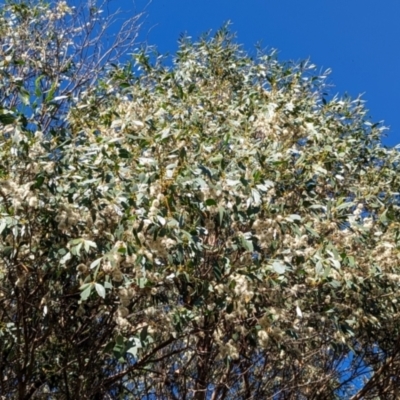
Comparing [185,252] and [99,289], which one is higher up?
[185,252]

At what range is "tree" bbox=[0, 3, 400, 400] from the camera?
3387mm

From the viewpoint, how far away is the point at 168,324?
3.63 metres

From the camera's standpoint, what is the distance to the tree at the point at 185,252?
3.39 m

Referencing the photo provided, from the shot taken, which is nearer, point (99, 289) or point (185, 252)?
point (99, 289)

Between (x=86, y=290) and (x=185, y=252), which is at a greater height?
(x=185, y=252)

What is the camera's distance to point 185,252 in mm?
3475

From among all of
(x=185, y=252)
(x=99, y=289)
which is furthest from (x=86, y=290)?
(x=185, y=252)

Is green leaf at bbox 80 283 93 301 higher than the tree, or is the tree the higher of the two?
the tree

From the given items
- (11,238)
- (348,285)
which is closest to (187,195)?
(11,238)

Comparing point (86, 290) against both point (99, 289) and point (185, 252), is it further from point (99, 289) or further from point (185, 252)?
point (185, 252)

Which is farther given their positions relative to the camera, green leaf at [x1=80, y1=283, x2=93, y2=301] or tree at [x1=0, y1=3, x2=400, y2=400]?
tree at [x1=0, y1=3, x2=400, y2=400]

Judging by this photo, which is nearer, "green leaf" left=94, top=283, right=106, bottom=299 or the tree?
"green leaf" left=94, top=283, right=106, bottom=299

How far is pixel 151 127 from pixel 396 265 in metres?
1.77

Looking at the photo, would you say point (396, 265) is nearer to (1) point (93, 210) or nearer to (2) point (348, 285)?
(2) point (348, 285)
